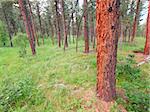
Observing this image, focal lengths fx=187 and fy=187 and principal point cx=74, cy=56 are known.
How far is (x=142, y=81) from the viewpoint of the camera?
589 cm

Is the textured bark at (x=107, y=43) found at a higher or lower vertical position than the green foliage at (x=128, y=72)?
higher

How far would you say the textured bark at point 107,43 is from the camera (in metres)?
3.82

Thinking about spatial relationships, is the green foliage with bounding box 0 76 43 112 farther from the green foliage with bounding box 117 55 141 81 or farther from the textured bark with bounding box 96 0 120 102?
the green foliage with bounding box 117 55 141 81

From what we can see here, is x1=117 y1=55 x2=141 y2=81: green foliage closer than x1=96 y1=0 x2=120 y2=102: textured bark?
No

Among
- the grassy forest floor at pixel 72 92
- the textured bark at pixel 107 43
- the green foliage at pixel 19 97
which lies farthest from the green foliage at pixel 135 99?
the green foliage at pixel 19 97

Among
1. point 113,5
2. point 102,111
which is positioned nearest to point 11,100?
point 102,111

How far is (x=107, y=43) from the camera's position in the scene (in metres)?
3.96

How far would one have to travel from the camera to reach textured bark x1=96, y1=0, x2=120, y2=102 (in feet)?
12.5

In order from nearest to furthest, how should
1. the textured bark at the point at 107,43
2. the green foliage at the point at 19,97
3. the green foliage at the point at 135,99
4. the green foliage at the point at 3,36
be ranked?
the textured bark at the point at 107,43, the green foliage at the point at 135,99, the green foliage at the point at 19,97, the green foliage at the point at 3,36

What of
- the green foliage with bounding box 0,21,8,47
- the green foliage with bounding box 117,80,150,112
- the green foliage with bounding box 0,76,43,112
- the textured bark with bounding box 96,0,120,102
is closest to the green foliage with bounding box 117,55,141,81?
the green foliage with bounding box 117,80,150,112

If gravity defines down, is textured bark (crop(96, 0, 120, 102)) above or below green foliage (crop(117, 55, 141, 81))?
above

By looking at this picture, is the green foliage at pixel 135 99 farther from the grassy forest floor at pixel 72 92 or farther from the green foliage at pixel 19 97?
the green foliage at pixel 19 97

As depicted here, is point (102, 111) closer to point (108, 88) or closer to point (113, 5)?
point (108, 88)

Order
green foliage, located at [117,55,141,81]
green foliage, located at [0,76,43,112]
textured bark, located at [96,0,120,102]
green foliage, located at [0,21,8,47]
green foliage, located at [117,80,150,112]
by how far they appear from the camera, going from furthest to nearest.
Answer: green foliage, located at [0,21,8,47], green foliage, located at [117,55,141,81], green foliage, located at [0,76,43,112], green foliage, located at [117,80,150,112], textured bark, located at [96,0,120,102]
